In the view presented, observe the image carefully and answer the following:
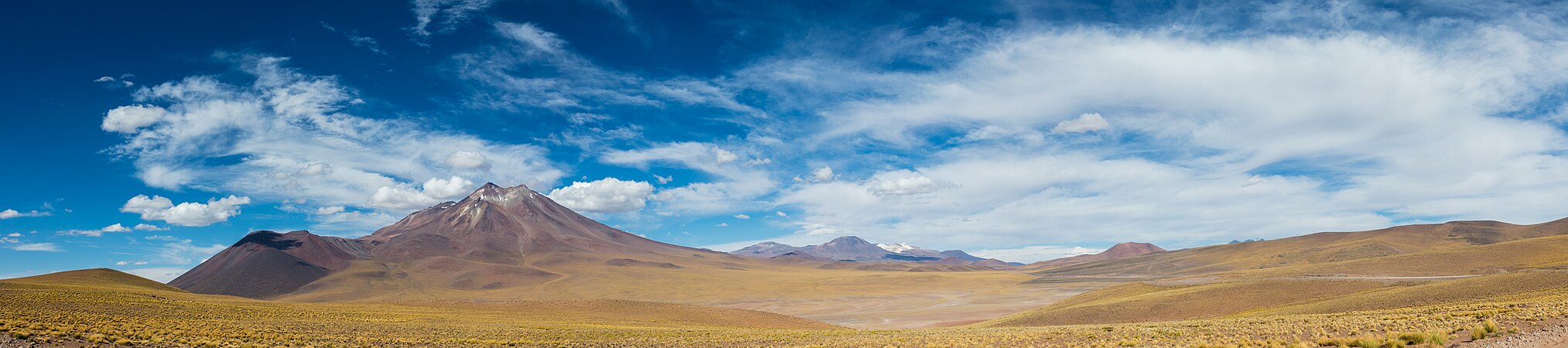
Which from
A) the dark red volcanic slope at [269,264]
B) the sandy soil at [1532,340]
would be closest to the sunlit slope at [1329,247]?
the sandy soil at [1532,340]

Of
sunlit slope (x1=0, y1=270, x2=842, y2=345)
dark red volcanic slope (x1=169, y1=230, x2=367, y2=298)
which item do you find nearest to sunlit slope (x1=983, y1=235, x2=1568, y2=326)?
sunlit slope (x1=0, y1=270, x2=842, y2=345)

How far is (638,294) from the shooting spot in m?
139

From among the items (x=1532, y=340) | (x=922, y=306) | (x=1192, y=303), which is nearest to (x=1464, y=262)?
(x=1192, y=303)

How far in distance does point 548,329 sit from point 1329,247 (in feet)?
540

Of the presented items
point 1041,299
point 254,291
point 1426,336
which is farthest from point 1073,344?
point 254,291

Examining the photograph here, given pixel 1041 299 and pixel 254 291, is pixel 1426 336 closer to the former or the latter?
pixel 1041 299

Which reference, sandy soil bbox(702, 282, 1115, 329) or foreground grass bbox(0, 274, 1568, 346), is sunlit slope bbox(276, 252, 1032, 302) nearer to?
sandy soil bbox(702, 282, 1115, 329)

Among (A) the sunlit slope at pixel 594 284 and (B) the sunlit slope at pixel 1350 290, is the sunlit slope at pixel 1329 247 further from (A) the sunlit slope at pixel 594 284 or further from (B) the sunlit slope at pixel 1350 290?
(B) the sunlit slope at pixel 1350 290

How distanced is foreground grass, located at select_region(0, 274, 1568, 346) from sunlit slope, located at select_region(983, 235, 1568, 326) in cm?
566

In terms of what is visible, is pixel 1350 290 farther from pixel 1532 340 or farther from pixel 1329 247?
pixel 1329 247

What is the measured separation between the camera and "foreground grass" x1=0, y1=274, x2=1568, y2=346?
844 inches

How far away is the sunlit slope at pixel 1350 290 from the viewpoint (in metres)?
40.6

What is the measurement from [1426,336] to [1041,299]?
88994 millimetres

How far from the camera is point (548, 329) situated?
136ft
